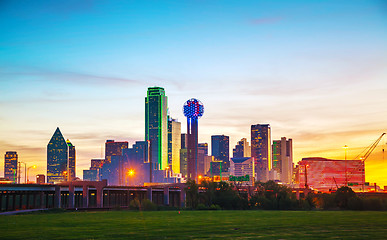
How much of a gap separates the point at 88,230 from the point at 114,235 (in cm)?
607

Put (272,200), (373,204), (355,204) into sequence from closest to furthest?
(373,204)
(355,204)
(272,200)

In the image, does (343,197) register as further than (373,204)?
Yes

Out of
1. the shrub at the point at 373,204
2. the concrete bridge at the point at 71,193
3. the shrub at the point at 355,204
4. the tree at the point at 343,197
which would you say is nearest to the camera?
the shrub at the point at 373,204

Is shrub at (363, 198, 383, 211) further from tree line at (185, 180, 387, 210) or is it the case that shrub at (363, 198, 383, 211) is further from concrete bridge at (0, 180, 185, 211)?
concrete bridge at (0, 180, 185, 211)

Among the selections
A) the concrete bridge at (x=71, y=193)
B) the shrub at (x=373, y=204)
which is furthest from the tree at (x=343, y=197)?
the concrete bridge at (x=71, y=193)

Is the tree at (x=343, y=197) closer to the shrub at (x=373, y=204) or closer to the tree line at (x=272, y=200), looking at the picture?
the tree line at (x=272, y=200)

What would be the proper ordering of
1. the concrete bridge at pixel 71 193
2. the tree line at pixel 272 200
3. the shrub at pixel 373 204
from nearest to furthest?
1. the shrub at pixel 373 204
2. the tree line at pixel 272 200
3. the concrete bridge at pixel 71 193

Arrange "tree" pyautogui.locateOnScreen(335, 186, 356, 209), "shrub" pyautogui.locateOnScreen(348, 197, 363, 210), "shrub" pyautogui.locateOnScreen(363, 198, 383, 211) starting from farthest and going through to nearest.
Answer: "tree" pyautogui.locateOnScreen(335, 186, 356, 209), "shrub" pyautogui.locateOnScreen(348, 197, 363, 210), "shrub" pyautogui.locateOnScreen(363, 198, 383, 211)

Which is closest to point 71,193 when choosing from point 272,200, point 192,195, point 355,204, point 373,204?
point 192,195

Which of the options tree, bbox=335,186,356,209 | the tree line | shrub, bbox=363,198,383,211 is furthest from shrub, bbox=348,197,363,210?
tree, bbox=335,186,356,209

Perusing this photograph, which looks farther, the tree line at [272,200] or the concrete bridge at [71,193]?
the concrete bridge at [71,193]

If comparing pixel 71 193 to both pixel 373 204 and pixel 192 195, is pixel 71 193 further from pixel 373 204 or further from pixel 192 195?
pixel 373 204

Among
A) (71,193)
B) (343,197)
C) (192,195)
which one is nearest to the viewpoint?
(343,197)

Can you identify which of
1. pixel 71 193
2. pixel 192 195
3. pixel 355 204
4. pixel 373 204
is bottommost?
pixel 355 204
